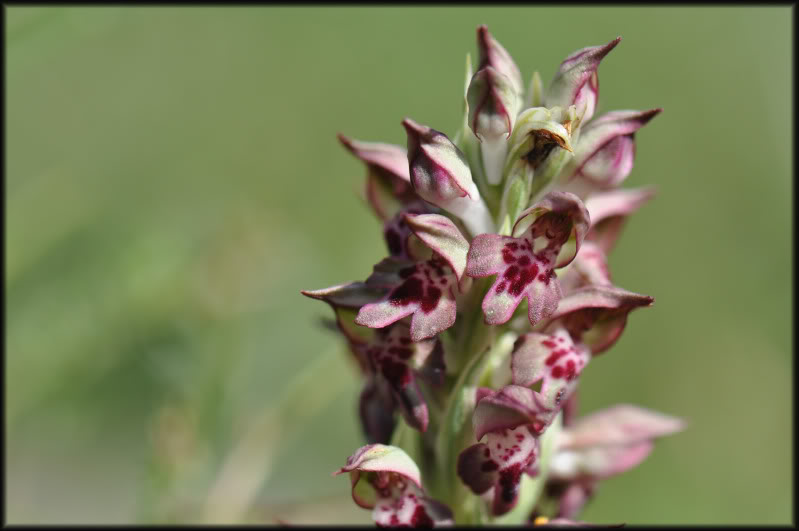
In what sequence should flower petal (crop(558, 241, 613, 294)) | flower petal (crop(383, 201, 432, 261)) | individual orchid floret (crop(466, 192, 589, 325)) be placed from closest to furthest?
individual orchid floret (crop(466, 192, 589, 325)) < flower petal (crop(383, 201, 432, 261)) < flower petal (crop(558, 241, 613, 294))

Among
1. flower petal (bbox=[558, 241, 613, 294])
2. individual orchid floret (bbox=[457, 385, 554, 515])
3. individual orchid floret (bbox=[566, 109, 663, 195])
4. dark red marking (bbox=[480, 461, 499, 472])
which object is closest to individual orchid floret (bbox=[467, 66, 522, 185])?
individual orchid floret (bbox=[566, 109, 663, 195])

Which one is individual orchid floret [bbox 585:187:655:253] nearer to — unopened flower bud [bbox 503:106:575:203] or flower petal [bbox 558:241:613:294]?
flower petal [bbox 558:241:613:294]

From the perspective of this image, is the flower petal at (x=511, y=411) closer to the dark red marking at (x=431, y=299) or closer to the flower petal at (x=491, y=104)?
the dark red marking at (x=431, y=299)

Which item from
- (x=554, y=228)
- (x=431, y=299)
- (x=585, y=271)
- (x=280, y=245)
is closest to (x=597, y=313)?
(x=585, y=271)

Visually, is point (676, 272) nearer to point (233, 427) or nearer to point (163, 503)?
point (233, 427)

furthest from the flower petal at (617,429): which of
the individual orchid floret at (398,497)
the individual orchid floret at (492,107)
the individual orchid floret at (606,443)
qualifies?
the individual orchid floret at (492,107)

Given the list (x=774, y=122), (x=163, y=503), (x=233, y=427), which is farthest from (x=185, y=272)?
(x=774, y=122)
